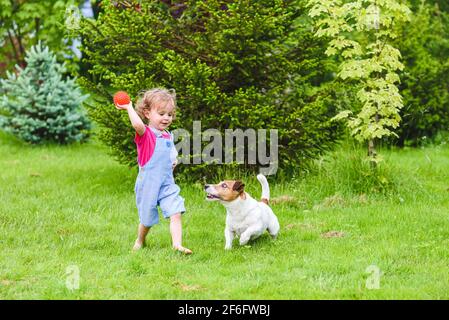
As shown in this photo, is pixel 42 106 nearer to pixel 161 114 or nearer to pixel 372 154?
pixel 372 154

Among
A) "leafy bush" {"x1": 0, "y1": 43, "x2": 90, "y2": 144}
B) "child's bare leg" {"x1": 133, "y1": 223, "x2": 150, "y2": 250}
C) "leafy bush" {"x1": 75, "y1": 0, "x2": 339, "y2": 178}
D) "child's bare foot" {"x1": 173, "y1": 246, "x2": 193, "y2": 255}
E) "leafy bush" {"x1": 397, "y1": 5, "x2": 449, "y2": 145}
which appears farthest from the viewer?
"leafy bush" {"x1": 0, "y1": 43, "x2": 90, "y2": 144}

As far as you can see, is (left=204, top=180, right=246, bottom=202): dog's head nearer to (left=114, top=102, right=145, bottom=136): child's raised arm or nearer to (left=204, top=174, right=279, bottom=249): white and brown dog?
(left=204, top=174, right=279, bottom=249): white and brown dog

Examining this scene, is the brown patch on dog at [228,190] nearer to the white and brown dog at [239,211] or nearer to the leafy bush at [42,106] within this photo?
the white and brown dog at [239,211]

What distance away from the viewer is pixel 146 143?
6.36 m

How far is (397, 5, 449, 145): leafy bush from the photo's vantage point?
1251cm

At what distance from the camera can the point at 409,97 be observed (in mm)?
12430

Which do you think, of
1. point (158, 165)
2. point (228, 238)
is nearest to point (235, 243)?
point (228, 238)

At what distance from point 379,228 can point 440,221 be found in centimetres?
71

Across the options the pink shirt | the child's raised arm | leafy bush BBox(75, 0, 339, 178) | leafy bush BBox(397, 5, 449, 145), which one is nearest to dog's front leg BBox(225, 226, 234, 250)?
the pink shirt

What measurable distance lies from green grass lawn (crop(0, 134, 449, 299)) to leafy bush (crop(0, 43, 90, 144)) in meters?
2.65

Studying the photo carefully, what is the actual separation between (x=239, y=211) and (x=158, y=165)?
0.86m

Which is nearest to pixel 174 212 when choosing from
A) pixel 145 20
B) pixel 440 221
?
pixel 440 221

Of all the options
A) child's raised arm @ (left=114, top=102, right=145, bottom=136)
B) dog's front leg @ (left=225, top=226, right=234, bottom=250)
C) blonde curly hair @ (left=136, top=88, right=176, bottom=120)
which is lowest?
dog's front leg @ (left=225, top=226, right=234, bottom=250)

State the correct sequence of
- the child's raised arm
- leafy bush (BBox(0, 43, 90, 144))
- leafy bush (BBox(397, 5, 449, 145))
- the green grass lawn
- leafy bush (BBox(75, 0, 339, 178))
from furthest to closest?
leafy bush (BBox(0, 43, 90, 144)) < leafy bush (BBox(397, 5, 449, 145)) < leafy bush (BBox(75, 0, 339, 178)) < the child's raised arm < the green grass lawn
